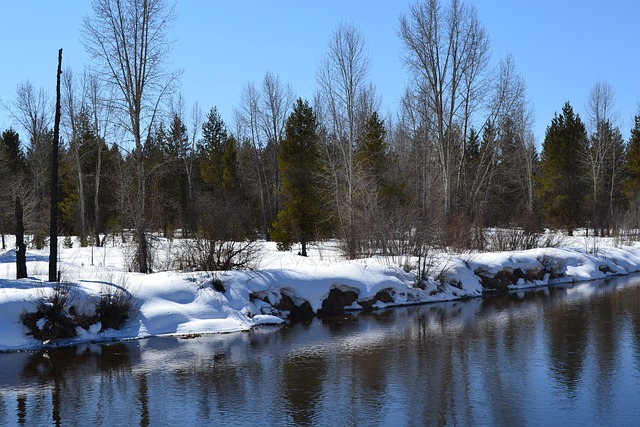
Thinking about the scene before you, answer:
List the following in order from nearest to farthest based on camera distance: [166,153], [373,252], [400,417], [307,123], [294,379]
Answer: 1. [400,417]
2. [294,379]
3. [373,252]
4. [307,123]
5. [166,153]

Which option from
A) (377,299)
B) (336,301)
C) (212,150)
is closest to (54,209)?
(336,301)

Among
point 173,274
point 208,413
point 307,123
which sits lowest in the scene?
point 208,413

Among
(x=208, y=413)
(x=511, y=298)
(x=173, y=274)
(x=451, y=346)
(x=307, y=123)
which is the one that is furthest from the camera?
(x=307, y=123)

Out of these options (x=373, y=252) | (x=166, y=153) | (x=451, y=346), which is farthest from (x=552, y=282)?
(x=166, y=153)

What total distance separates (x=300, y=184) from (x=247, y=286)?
14.4 metres

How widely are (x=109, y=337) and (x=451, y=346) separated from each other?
8.77m

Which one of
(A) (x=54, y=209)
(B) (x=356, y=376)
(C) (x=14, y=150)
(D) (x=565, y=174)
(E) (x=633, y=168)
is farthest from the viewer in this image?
(C) (x=14, y=150)

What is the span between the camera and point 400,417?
893 cm

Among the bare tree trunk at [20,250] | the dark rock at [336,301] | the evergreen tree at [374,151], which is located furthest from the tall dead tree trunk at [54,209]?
the evergreen tree at [374,151]

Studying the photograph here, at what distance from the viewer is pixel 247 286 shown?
18.9 metres

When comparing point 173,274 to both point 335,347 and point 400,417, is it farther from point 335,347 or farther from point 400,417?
point 400,417

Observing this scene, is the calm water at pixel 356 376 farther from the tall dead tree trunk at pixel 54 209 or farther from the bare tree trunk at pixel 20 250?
the bare tree trunk at pixel 20 250

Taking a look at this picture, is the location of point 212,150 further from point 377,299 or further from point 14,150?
point 377,299

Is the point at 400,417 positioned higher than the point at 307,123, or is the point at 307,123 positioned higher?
the point at 307,123
